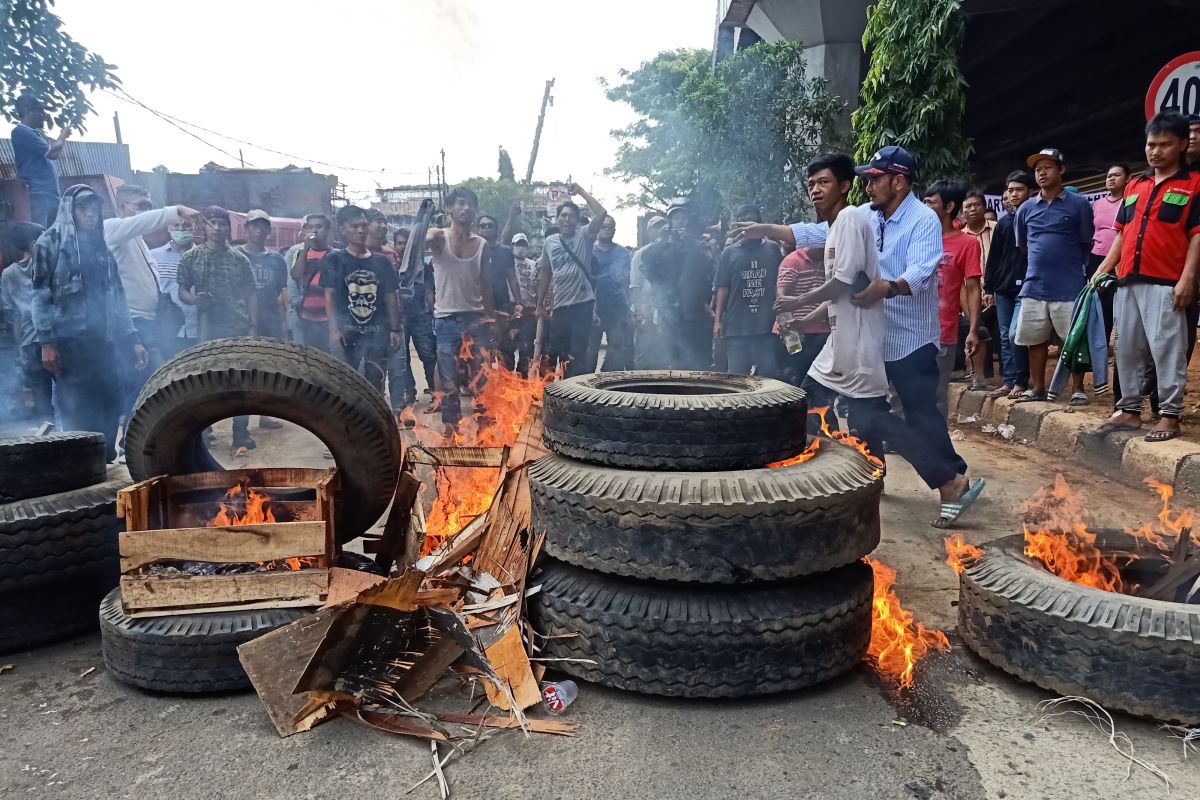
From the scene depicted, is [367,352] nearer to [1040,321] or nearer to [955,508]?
[955,508]

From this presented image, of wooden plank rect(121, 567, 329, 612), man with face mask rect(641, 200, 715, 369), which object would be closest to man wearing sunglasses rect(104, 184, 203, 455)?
wooden plank rect(121, 567, 329, 612)

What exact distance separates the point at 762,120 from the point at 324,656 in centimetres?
1163

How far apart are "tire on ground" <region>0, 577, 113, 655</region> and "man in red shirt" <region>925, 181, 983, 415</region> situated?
5285 mm

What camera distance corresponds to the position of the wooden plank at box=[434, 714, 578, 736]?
93.8 inches

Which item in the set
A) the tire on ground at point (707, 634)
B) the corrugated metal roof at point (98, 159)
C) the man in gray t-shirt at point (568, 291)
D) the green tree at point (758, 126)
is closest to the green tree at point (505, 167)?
the corrugated metal roof at point (98, 159)

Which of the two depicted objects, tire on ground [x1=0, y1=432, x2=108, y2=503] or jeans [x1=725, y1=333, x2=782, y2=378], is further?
jeans [x1=725, y1=333, x2=782, y2=378]

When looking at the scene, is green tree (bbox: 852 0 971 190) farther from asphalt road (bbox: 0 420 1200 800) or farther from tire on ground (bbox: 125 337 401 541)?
tire on ground (bbox: 125 337 401 541)

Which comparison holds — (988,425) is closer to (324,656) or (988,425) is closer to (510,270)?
(510,270)

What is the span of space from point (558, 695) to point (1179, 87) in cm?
643

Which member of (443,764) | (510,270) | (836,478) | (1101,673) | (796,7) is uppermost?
(796,7)

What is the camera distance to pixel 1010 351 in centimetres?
746

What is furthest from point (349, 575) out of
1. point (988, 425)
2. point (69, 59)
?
point (69, 59)

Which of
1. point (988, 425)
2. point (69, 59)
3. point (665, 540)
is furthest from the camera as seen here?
point (69, 59)

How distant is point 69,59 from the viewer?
9656 mm
